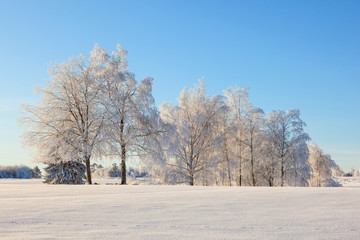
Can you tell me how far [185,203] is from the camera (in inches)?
221

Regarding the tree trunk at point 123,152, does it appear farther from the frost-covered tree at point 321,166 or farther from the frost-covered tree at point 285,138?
the frost-covered tree at point 321,166

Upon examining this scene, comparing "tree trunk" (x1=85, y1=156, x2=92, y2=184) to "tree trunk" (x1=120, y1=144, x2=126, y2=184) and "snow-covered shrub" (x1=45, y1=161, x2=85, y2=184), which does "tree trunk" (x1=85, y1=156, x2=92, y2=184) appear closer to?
"tree trunk" (x1=120, y1=144, x2=126, y2=184)

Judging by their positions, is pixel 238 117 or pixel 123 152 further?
pixel 238 117

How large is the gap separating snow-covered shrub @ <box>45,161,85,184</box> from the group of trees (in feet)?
0.68

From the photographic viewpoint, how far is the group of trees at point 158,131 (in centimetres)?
1769

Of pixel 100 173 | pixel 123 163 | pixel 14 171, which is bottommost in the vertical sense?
pixel 100 173

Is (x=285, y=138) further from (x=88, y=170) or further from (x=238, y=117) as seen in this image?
(x=88, y=170)

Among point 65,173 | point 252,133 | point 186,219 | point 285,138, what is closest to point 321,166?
point 285,138

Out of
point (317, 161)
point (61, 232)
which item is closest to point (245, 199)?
point (61, 232)

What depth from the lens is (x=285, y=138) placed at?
28594mm

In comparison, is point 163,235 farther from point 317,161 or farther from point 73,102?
point 317,161

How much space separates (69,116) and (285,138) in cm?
2027

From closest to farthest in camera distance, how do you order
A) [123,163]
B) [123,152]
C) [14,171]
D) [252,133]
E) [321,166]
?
[123,152], [123,163], [252,133], [14,171], [321,166]

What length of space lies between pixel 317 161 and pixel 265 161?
10.9 m
